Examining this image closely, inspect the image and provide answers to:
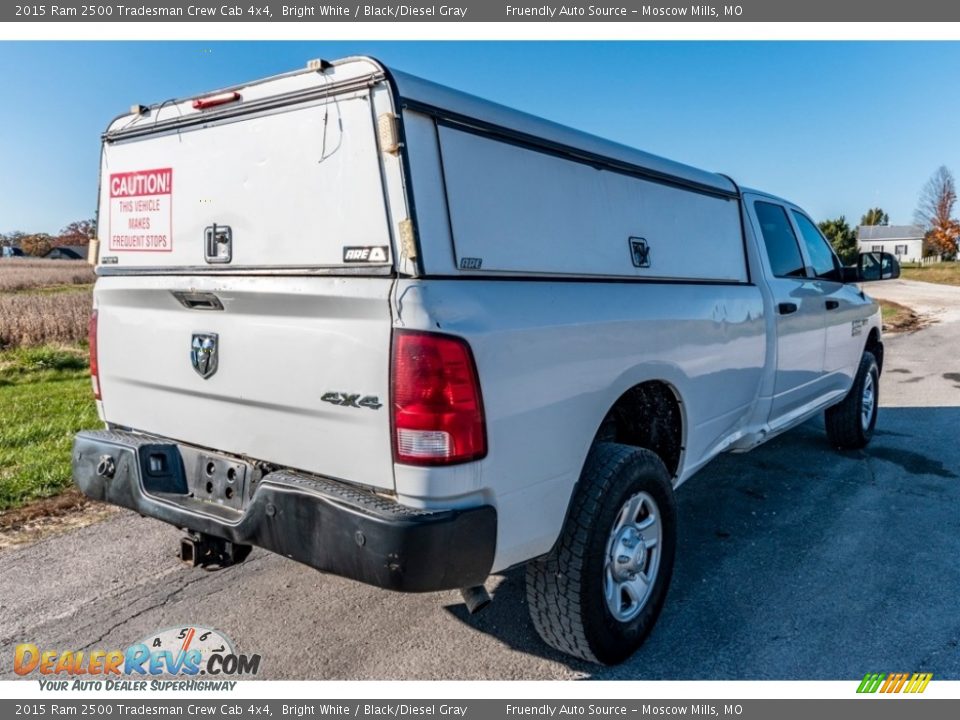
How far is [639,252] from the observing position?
3.34 m

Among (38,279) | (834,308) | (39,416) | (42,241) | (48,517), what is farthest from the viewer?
(42,241)

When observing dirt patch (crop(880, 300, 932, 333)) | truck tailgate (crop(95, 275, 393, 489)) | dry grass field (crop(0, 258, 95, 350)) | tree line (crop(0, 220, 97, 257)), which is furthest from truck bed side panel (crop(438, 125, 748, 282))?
tree line (crop(0, 220, 97, 257))

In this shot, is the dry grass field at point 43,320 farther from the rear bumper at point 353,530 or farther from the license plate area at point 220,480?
the rear bumper at point 353,530

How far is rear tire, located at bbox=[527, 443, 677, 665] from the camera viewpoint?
2.72m

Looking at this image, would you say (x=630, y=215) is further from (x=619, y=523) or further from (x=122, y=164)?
(x=122, y=164)

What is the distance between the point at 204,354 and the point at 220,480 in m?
0.51

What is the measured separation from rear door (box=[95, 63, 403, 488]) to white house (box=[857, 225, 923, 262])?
92.2 meters

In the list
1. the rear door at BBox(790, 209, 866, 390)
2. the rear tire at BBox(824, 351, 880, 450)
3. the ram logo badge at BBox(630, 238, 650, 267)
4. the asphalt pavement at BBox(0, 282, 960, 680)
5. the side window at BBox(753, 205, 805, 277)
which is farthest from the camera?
the rear tire at BBox(824, 351, 880, 450)

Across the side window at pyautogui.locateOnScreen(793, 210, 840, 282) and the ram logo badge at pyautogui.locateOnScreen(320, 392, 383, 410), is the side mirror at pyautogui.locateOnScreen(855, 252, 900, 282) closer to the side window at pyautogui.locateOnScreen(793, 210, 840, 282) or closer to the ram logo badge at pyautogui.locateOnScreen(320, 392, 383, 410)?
the side window at pyautogui.locateOnScreen(793, 210, 840, 282)

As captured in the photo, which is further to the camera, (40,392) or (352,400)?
(40,392)

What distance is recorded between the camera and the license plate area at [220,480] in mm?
2762

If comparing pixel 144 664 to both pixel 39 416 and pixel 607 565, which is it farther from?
pixel 39 416

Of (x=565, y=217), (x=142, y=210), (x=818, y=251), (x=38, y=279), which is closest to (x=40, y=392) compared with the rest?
(x=142, y=210)

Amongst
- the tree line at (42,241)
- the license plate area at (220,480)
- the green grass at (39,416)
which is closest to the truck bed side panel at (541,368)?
the license plate area at (220,480)
